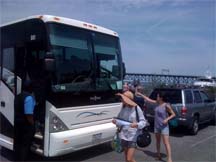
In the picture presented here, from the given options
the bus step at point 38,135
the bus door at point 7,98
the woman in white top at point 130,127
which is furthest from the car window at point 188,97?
the bus door at point 7,98

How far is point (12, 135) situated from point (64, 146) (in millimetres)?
1323

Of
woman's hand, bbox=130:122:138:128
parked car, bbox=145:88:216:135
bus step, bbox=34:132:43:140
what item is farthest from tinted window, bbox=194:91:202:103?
bus step, bbox=34:132:43:140

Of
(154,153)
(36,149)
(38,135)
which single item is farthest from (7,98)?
(154,153)

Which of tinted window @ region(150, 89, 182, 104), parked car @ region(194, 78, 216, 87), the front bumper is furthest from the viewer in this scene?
parked car @ region(194, 78, 216, 87)

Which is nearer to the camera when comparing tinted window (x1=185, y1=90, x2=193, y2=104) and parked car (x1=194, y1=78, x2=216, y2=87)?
tinted window (x1=185, y1=90, x2=193, y2=104)

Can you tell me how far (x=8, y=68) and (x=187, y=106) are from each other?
6.68 m

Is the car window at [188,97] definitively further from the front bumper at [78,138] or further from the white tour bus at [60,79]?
the front bumper at [78,138]

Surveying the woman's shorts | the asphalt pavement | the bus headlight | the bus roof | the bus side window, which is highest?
the bus roof

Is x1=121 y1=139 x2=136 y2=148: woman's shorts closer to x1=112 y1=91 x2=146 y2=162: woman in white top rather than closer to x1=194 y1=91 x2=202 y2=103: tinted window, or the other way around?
x1=112 y1=91 x2=146 y2=162: woman in white top

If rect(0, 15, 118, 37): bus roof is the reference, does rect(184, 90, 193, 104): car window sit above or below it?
below

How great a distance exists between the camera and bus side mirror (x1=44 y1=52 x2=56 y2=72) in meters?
5.84

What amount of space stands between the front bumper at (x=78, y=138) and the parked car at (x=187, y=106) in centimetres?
411

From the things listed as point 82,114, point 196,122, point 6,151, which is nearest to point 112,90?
point 82,114

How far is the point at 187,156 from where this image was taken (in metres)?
8.12
